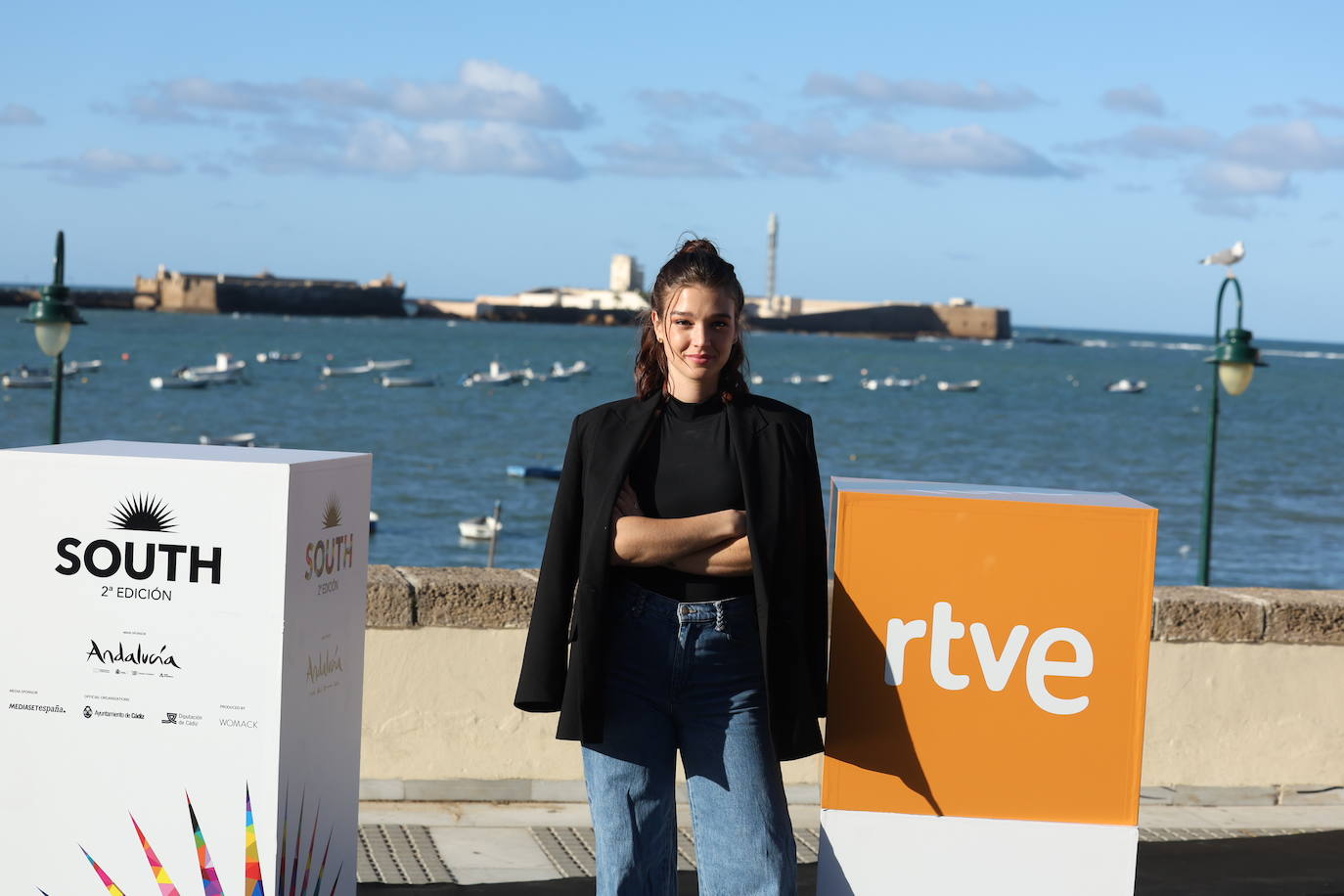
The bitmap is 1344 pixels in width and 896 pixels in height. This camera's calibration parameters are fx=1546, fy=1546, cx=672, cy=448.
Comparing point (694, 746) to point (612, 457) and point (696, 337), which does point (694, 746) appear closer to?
point (612, 457)

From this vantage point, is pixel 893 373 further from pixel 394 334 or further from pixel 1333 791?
pixel 1333 791

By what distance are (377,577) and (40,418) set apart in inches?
2282

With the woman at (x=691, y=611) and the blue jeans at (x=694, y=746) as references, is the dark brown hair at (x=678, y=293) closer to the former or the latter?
the woman at (x=691, y=611)

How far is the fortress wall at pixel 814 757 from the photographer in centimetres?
519

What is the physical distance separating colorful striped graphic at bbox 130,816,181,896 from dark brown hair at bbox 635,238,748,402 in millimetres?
1414

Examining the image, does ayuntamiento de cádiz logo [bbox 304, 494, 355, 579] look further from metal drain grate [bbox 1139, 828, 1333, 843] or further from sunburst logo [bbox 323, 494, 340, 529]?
metal drain grate [bbox 1139, 828, 1333, 843]

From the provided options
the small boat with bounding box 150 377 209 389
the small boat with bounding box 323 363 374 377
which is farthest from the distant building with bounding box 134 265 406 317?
the small boat with bounding box 150 377 209 389

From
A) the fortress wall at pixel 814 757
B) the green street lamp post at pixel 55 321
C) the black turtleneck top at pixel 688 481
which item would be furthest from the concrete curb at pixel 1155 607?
the green street lamp post at pixel 55 321

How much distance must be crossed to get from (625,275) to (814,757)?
6360 inches

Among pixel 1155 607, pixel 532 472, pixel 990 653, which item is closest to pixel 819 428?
pixel 532 472

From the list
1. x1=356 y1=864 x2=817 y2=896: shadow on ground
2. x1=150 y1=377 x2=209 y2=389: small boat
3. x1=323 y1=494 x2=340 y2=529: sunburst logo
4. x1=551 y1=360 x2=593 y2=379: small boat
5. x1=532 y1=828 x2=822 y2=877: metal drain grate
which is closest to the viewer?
x1=323 y1=494 x2=340 y2=529: sunburst logo

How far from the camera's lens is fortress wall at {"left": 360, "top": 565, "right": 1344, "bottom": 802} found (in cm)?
519

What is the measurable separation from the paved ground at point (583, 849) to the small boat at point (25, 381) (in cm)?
6902

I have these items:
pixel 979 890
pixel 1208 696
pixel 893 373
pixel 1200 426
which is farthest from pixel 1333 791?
pixel 893 373
